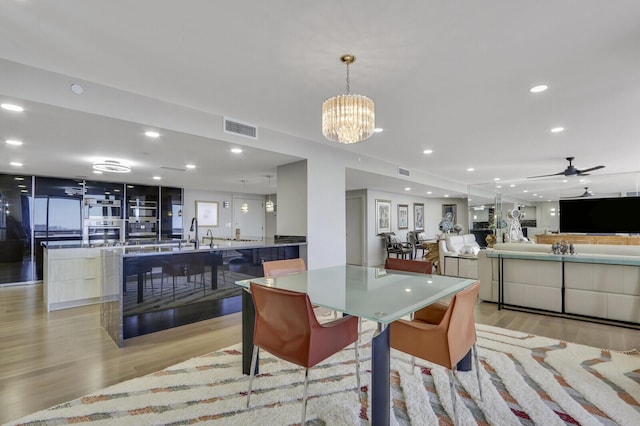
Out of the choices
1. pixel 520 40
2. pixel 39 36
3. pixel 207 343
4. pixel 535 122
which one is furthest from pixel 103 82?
pixel 535 122

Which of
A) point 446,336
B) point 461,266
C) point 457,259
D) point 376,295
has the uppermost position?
point 376,295

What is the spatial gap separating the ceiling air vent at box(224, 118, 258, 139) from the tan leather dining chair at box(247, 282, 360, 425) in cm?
247

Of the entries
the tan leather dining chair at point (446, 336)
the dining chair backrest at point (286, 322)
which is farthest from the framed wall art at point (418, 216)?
the dining chair backrest at point (286, 322)

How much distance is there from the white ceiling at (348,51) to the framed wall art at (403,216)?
19.4 ft

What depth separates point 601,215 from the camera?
5.23 metres

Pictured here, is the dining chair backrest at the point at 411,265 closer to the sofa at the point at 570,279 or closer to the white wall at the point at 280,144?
the white wall at the point at 280,144

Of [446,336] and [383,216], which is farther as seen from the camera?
[383,216]

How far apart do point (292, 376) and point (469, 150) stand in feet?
15.5

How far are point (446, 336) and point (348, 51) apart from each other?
6.65 feet

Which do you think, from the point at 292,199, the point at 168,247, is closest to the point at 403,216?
the point at 292,199

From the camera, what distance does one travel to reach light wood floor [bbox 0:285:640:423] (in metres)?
2.25

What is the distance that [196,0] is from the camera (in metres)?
1.75

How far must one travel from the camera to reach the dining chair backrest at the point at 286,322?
5.44 ft

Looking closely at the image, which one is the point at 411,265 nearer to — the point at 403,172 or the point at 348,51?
the point at 348,51
